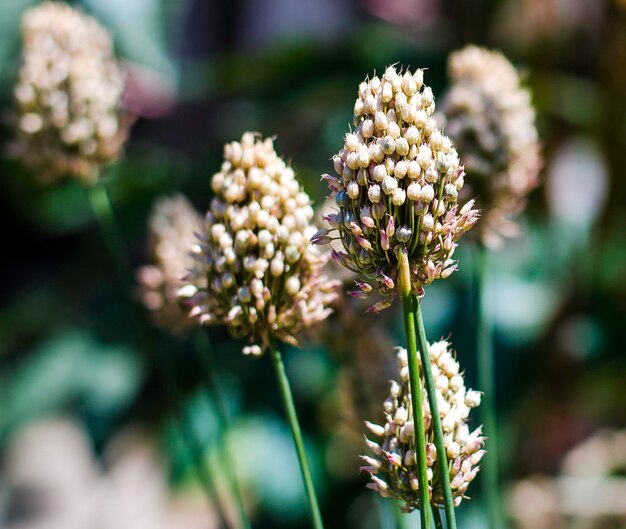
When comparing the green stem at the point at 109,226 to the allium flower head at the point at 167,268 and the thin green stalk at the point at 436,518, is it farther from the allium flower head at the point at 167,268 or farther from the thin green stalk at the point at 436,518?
the thin green stalk at the point at 436,518

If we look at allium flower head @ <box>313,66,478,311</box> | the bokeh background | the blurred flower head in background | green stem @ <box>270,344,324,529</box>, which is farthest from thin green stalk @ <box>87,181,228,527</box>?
the blurred flower head in background

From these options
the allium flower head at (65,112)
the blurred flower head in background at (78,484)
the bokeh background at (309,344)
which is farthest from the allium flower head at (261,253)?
the blurred flower head in background at (78,484)

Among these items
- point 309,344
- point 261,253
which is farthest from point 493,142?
point 309,344

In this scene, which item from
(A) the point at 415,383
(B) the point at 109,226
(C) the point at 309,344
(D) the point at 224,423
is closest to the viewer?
(A) the point at 415,383

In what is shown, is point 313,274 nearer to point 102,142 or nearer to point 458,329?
point 102,142

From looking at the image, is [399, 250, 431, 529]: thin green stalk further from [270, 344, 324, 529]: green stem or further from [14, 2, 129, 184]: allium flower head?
[14, 2, 129, 184]: allium flower head

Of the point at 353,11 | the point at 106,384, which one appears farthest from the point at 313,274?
the point at 353,11

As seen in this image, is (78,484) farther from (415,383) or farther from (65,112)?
(415,383)
